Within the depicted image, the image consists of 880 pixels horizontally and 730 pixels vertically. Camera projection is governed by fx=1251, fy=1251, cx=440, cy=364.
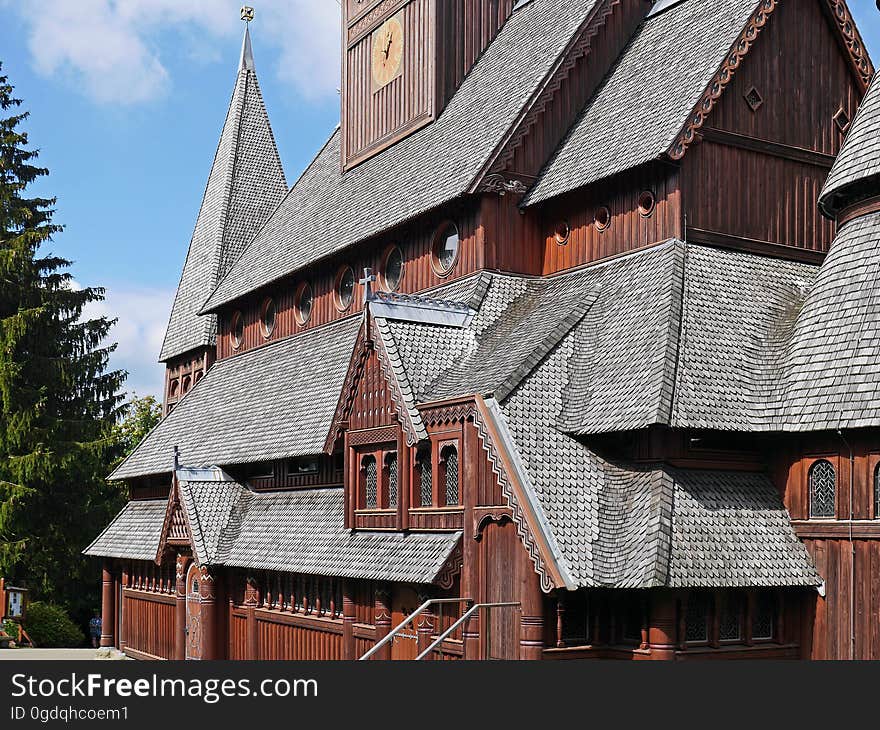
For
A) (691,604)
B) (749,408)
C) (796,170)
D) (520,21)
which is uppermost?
(520,21)

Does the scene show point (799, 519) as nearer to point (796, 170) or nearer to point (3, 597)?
point (796, 170)

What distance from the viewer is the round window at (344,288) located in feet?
91.5

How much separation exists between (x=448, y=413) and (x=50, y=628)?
23.8 m

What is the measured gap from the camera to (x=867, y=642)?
17.3 metres

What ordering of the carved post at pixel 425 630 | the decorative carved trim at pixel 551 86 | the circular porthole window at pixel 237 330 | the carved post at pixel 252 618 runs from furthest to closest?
1. the circular porthole window at pixel 237 330
2. the carved post at pixel 252 618
3. the decorative carved trim at pixel 551 86
4. the carved post at pixel 425 630

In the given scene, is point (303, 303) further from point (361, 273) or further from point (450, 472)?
point (450, 472)

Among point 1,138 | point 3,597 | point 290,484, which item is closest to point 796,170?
point 290,484

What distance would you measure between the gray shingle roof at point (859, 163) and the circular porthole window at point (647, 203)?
2.67 m

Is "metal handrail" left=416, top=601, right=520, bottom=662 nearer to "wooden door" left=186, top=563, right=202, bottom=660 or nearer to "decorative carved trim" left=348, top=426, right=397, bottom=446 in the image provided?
"decorative carved trim" left=348, top=426, right=397, bottom=446

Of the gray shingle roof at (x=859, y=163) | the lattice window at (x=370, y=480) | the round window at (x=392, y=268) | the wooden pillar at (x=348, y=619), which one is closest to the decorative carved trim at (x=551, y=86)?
the round window at (x=392, y=268)

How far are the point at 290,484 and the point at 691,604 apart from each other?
36.4ft

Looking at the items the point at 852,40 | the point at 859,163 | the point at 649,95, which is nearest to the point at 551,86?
the point at 649,95

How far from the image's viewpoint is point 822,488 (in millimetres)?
18109

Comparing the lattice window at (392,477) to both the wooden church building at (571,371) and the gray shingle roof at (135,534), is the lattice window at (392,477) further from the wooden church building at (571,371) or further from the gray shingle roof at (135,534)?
the gray shingle roof at (135,534)
